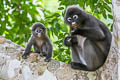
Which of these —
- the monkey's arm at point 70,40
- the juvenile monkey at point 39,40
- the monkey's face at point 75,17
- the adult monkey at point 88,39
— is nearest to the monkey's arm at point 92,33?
the adult monkey at point 88,39

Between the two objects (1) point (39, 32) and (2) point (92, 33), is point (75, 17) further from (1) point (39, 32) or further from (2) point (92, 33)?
(1) point (39, 32)

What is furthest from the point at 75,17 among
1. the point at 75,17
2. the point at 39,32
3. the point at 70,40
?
Result: the point at 39,32

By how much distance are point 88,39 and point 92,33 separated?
14 centimetres

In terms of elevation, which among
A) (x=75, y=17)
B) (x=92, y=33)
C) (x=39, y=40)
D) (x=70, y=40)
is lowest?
(x=39, y=40)

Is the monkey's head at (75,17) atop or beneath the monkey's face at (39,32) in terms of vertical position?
atop

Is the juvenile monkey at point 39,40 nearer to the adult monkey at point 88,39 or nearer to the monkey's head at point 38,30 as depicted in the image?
the monkey's head at point 38,30

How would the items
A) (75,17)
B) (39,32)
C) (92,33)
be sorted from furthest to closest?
(39,32) → (75,17) → (92,33)

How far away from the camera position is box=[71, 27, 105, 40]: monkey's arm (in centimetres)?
434

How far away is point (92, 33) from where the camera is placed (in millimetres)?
4332

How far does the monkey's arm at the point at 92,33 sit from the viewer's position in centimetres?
434

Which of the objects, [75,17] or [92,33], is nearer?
[92,33]

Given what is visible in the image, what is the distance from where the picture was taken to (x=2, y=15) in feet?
22.2

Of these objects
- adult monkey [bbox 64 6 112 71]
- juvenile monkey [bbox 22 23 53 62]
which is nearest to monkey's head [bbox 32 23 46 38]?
juvenile monkey [bbox 22 23 53 62]

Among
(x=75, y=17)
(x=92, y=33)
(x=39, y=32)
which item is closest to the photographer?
(x=92, y=33)
